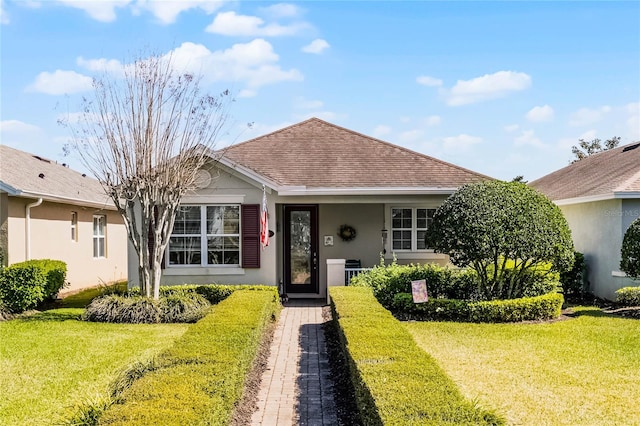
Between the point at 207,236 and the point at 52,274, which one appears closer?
the point at 52,274

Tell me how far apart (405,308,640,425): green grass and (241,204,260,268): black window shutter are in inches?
180

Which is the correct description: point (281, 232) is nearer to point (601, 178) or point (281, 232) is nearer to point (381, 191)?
point (381, 191)

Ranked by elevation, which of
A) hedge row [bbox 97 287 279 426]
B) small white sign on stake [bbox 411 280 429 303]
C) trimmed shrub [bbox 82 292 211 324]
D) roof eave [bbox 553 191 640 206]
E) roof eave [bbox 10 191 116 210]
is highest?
roof eave [bbox 10 191 116 210]

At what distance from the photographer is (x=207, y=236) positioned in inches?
554

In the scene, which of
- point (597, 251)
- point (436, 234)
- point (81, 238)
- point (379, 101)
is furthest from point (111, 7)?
point (597, 251)

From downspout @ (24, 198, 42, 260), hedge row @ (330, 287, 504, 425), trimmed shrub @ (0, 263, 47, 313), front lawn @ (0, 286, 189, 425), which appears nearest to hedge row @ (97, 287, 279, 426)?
front lawn @ (0, 286, 189, 425)

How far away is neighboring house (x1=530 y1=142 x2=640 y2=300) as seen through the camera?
44.2ft

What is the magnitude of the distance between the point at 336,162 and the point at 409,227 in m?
2.82

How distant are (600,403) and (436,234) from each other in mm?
6038

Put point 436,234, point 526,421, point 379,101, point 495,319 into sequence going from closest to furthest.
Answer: point 526,421, point 495,319, point 436,234, point 379,101

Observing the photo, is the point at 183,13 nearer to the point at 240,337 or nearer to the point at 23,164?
the point at 240,337

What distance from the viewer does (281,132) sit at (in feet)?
58.6

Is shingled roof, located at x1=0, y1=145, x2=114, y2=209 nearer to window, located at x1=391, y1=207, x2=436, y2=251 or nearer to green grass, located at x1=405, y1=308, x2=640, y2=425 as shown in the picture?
window, located at x1=391, y1=207, x2=436, y2=251

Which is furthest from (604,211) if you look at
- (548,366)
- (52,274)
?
(52,274)
